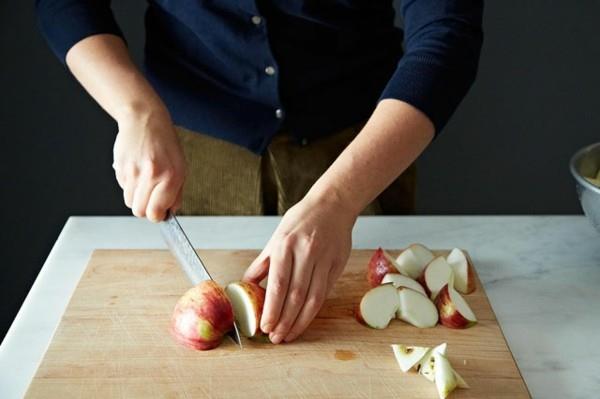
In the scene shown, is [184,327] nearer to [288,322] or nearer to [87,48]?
[288,322]

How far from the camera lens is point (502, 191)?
2.52m

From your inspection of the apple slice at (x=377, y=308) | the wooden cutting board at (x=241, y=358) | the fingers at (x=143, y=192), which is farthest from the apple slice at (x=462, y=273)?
the fingers at (x=143, y=192)

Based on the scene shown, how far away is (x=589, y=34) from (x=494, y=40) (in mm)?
Result: 246

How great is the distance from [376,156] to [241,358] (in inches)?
13.2

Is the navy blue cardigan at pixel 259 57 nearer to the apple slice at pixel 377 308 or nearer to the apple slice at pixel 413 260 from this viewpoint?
the apple slice at pixel 413 260

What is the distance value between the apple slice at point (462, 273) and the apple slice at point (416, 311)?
0.30ft

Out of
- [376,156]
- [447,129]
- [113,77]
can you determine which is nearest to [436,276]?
[376,156]

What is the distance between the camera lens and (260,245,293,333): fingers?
1174mm

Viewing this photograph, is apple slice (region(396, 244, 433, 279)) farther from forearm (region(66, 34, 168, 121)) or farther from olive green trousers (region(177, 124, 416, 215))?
forearm (region(66, 34, 168, 121))

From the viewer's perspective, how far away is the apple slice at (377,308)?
1.25 metres

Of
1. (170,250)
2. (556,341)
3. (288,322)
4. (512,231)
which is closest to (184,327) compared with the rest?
(288,322)

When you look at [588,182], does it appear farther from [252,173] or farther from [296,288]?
[252,173]

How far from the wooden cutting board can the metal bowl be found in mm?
198

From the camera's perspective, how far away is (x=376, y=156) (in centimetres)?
128
